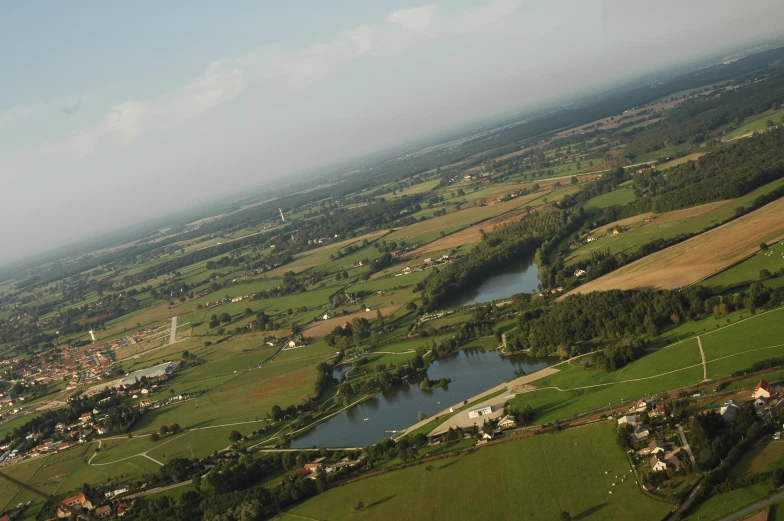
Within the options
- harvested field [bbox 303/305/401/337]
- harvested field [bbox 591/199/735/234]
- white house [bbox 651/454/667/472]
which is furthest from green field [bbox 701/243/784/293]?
harvested field [bbox 303/305/401/337]

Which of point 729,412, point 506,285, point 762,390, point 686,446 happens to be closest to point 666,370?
point 762,390

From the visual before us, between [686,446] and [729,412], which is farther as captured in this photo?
[729,412]

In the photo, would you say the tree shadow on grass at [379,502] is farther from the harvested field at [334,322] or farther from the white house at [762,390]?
the harvested field at [334,322]

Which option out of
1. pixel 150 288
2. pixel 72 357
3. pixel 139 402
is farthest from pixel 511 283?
pixel 150 288

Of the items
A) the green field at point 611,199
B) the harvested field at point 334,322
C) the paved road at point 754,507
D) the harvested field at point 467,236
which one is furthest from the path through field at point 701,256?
the harvested field at point 467,236

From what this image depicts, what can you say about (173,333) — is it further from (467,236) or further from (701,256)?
(701,256)

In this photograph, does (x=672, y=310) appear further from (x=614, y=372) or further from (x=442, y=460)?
(x=442, y=460)
